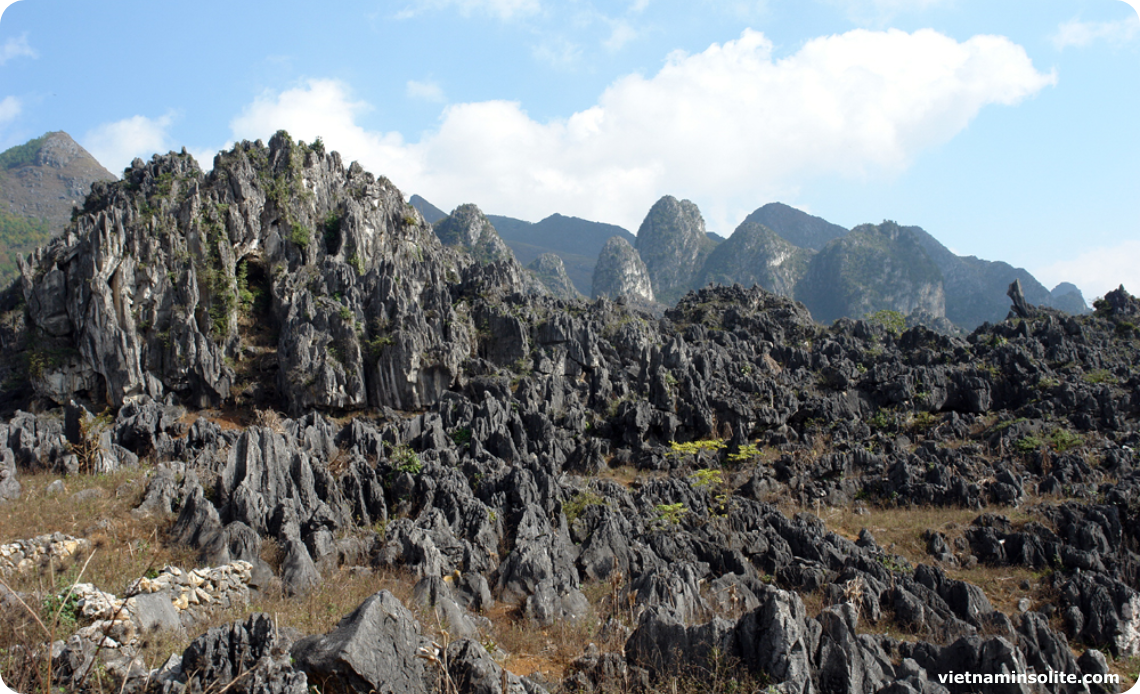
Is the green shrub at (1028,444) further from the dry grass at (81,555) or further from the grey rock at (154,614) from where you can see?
the grey rock at (154,614)

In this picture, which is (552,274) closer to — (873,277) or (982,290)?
(873,277)

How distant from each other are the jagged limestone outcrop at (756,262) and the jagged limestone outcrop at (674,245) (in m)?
5.85

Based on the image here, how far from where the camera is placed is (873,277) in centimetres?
13525

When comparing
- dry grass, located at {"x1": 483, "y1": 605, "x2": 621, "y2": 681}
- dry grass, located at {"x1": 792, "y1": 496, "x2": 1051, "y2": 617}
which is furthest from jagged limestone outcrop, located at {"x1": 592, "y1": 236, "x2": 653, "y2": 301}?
dry grass, located at {"x1": 483, "y1": 605, "x2": 621, "y2": 681}

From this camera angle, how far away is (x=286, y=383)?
2894 centimetres

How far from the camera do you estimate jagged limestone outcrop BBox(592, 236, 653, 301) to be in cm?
13662

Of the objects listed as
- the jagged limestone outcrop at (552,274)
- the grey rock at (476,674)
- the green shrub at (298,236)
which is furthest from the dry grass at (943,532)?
the jagged limestone outcrop at (552,274)

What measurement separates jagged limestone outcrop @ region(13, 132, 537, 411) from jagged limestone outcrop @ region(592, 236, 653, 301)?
336 ft

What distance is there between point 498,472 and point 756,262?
450ft

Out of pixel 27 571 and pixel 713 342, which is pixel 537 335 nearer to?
pixel 713 342

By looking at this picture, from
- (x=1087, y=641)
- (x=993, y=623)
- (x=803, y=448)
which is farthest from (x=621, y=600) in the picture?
(x=803, y=448)

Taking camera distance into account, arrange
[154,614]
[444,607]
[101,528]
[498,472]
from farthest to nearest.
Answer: [498,472]
[101,528]
[444,607]
[154,614]

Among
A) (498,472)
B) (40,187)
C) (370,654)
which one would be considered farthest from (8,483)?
(40,187)

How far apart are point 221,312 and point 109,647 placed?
93.7 feet
